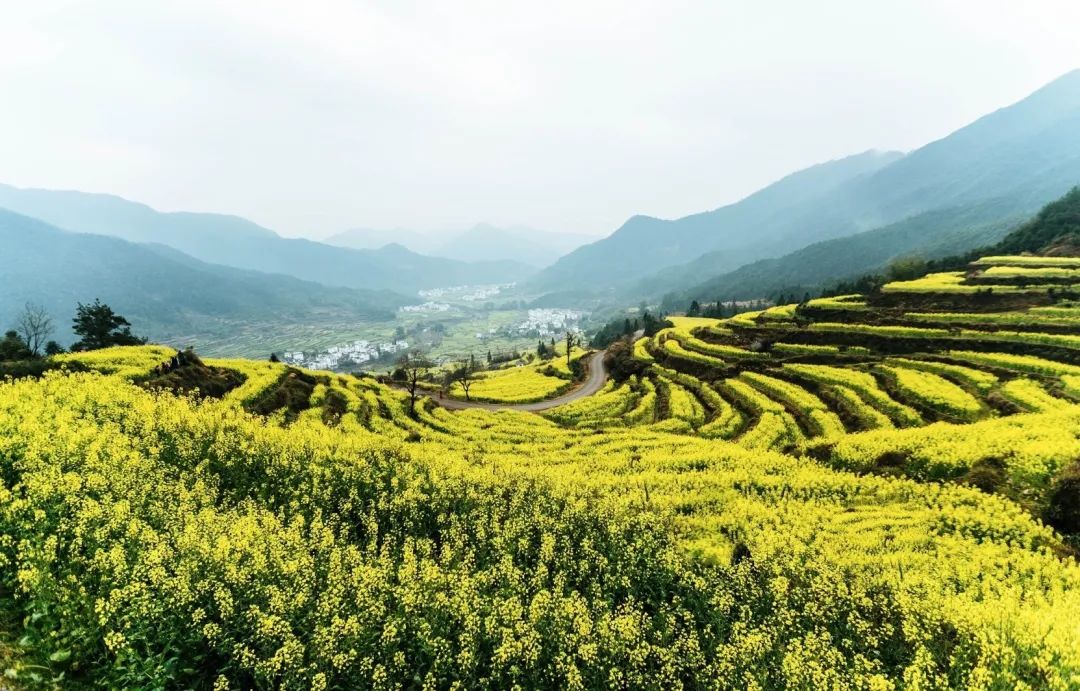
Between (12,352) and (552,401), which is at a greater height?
(12,352)

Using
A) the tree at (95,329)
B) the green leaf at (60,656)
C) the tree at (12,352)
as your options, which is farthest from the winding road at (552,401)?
the green leaf at (60,656)

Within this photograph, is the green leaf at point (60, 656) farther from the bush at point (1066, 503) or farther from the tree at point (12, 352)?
the tree at point (12, 352)

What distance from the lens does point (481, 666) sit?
41.1ft

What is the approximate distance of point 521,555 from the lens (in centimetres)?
→ 1922

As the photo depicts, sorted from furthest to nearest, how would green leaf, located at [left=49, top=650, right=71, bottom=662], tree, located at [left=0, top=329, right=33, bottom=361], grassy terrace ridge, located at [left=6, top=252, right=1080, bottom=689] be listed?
tree, located at [left=0, top=329, right=33, bottom=361], grassy terrace ridge, located at [left=6, top=252, right=1080, bottom=689], green leaf, located at [left=49, top=650, right=71, bottom=662]

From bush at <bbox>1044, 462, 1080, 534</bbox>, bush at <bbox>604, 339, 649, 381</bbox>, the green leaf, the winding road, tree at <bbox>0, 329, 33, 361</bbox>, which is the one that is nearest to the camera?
the green leaf

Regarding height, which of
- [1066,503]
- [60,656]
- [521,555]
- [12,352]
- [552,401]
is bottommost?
[552,401]

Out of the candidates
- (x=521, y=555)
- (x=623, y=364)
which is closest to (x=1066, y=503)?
(x=521, y=555)

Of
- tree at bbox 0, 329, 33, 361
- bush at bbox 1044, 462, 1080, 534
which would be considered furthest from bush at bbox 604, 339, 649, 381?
tree at bbox 0, 329, 33, 361

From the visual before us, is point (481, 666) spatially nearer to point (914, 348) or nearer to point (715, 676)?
point (715, 676)

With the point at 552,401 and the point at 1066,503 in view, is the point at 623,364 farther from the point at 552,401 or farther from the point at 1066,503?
the point at 1066,503

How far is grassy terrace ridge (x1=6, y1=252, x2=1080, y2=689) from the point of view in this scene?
39.1 ft

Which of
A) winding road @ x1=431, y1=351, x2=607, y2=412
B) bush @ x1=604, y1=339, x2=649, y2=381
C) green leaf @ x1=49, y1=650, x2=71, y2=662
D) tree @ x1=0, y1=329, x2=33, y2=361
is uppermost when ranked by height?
tree @ x1=0, y1=329, x2=33, y2=361

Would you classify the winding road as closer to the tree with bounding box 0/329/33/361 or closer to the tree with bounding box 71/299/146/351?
the tree with bounding box 71/299/146/351
